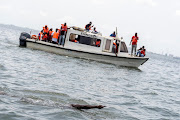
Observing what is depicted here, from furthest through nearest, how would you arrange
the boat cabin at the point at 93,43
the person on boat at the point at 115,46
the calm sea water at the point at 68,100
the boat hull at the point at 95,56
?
the boat cabin at the point at 93,43 → the person on boat at the point at 115,46 → the boat hull at the point at 95,56 → the calm sea water at the point at 68,100

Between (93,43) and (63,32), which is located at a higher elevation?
(63,32)

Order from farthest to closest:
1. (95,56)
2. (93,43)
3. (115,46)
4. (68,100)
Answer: (93,43) < (115,46) < (95,56) < (68,100)

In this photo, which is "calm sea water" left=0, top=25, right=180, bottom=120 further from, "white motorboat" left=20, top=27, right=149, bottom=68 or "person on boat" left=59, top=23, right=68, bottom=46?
"person on boat" left=59, top=23, right=68, bottom=46

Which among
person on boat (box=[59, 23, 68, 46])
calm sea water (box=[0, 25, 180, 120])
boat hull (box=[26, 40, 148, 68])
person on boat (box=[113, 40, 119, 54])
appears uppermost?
person on boat (box=[59, 23, 68, 46])

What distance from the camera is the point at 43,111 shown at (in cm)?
700

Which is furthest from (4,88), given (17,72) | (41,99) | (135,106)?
(135,106)

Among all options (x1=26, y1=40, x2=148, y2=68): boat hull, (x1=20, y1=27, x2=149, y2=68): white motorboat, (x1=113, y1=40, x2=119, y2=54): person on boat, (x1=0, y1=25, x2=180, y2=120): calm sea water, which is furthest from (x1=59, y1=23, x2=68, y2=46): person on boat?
(x1=0, y1=25, x2=180, y2=120): calm sea water

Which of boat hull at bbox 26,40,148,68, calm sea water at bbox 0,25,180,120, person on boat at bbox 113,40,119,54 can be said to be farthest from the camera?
person on boat at bbox 113,40,119,54

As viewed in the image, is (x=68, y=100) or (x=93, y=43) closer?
(x=68, y=100)

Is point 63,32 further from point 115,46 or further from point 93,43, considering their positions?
point 115,46

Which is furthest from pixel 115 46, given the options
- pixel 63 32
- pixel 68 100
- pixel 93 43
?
pixel 68 100

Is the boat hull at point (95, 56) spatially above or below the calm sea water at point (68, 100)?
above

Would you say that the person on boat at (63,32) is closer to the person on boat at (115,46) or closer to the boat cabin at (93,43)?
the boat cabin at (93,43)

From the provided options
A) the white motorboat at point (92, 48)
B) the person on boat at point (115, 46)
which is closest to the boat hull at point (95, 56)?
the white motorboat at point (92, 48)
